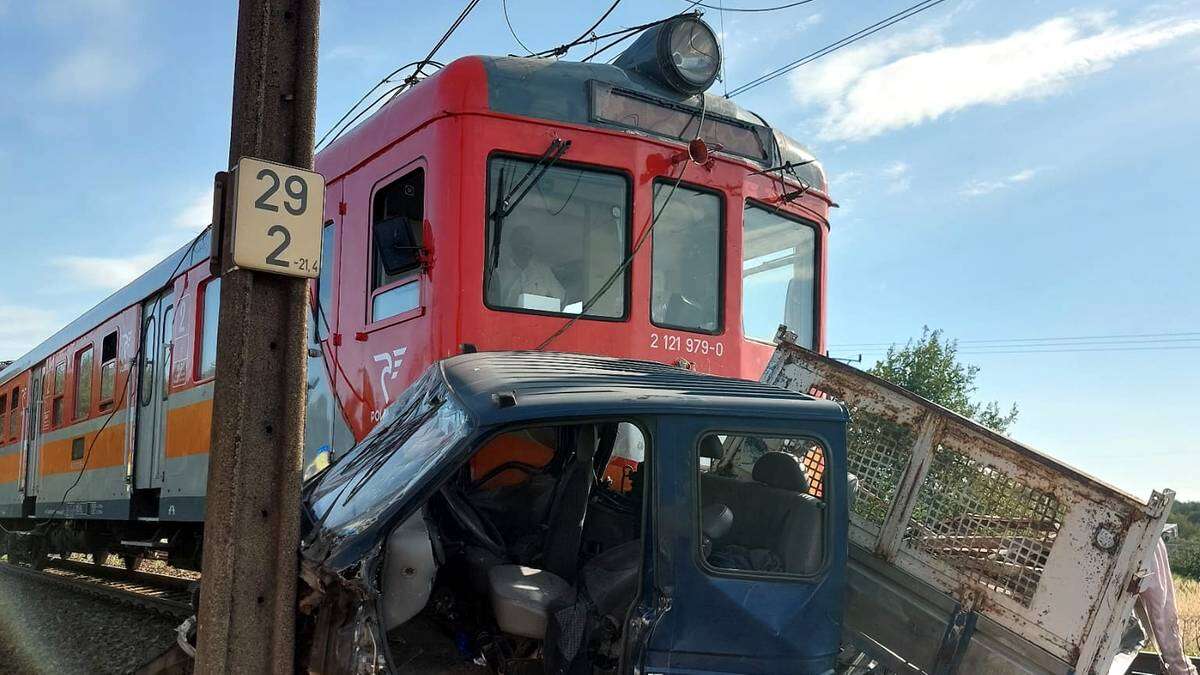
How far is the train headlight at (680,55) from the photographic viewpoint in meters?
6.10

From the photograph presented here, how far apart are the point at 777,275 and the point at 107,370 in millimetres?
7526

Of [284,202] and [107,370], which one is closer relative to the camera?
[284,202]

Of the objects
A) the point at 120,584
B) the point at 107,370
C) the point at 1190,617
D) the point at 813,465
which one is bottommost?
the point at 120,584

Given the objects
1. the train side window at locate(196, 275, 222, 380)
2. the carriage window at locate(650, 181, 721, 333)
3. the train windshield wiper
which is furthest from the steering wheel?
the train side window at locate(196, 275, 222, 380)

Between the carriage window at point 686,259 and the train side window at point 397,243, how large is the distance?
1.37 metres

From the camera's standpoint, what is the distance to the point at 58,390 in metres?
12.4

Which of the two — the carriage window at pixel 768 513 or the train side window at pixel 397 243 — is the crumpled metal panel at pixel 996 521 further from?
the train side window at pixel 397 243

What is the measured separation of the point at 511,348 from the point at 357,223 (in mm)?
1608

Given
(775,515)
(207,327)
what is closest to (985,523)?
(775,515)

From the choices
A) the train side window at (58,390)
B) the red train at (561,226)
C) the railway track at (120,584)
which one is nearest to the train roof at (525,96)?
the red train at (561,226)

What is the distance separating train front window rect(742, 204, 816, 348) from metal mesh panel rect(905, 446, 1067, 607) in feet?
8.23

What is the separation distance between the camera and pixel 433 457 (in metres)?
3.21

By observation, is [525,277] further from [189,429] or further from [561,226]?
[189,429]

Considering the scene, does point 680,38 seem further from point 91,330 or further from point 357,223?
point 91,330
